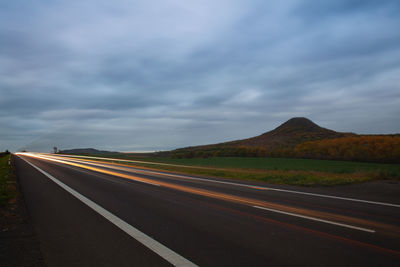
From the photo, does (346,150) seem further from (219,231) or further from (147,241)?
(147,241)

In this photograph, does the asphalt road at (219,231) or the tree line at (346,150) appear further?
the tree line at (346,150)

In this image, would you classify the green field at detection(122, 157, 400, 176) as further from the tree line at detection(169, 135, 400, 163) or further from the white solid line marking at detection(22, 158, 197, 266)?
the white solid line marking at detection(22, 158, 197, 266)

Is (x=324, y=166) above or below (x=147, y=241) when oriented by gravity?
below

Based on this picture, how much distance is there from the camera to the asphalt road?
4797 mm

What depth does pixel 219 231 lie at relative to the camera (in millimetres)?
6383

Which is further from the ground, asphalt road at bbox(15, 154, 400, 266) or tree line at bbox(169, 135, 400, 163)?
tree line at bbox(169, 135, 400, 163)

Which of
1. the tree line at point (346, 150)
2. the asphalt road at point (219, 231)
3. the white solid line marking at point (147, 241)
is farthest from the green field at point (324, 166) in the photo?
the white solid line marking at point (147, 241)

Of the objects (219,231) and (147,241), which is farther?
(219,231)

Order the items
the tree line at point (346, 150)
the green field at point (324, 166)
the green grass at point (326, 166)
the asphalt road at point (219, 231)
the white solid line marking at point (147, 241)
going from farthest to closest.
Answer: the tree line at point (346, 150) → the green field at point (324, 166) → the green grass at point (326, 166) → the asphalt road at point (219, 231) → the white solid line marking at point (147, 241)

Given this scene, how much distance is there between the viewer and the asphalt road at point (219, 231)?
480 cm

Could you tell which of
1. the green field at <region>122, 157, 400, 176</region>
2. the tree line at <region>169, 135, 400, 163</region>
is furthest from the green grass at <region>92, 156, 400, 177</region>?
the tree line at <region>169, 135, 400, 163</region>

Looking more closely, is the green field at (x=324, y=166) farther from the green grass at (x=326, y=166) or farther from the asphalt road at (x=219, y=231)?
the asphalt road at (x=219, y=231)

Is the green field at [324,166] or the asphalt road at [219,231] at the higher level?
the asphalt road at [219,231]

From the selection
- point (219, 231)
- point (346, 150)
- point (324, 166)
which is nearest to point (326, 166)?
point (324, 166)
